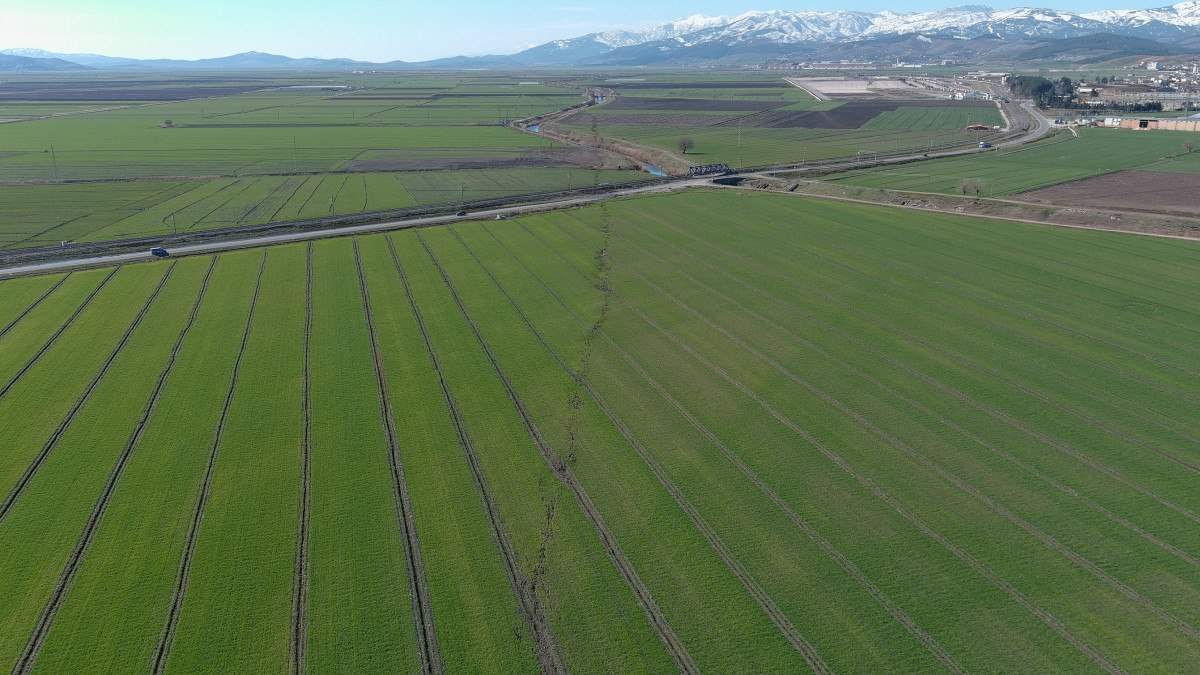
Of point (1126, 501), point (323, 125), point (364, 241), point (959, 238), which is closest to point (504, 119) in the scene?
point (323, 125)

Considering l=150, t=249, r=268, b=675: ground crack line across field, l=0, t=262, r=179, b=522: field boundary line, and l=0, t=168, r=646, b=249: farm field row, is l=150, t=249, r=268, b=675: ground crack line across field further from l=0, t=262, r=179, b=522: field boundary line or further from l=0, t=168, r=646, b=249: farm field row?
l=0, t=168, r=646, b=249: farm field row

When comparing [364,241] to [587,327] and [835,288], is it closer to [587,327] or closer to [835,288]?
[587,327]

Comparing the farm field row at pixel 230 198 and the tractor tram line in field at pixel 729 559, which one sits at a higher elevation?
the farm field row at pixel 230 198

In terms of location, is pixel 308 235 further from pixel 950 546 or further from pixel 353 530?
pixel 950 546

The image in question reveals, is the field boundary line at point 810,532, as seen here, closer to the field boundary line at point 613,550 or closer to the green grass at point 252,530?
the field boundary line at point 613,550

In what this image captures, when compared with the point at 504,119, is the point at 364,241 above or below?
below

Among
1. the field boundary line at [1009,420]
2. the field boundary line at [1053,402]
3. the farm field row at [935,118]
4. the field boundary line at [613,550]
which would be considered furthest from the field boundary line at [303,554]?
the farm field row at [935,118]
